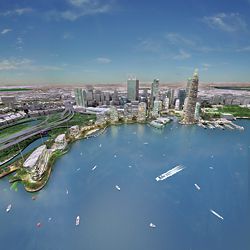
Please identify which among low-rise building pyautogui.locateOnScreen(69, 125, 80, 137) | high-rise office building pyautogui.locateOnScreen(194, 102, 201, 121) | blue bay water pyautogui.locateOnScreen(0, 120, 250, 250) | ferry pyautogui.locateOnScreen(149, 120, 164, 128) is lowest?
blue bay water pyautogui.locateOnScreen(0, 120, 250, 250)

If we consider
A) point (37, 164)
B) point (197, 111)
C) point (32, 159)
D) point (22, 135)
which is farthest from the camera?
point (197, 111)

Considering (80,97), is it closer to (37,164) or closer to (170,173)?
(37,164)

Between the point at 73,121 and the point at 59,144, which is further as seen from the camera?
the point at 73,121

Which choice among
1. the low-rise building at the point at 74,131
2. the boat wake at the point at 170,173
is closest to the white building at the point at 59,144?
the low-rise building at the point at 74,131

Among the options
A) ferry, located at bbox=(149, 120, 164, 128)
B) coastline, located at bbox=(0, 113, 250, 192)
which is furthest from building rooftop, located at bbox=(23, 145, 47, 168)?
ferry, located at bbox=(149, 120, 164, 128)

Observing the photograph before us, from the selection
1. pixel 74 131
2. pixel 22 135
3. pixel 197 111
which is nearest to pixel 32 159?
pixel 74 131

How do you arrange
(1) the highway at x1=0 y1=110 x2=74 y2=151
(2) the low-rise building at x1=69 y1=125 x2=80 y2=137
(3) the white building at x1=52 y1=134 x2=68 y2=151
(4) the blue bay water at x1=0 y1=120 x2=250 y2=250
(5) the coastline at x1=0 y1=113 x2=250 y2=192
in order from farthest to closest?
(2) the low-rise building at x1=69 y1=125 x2=80 y2=137 < (1) the highway at x1=0 y1=110 x2=74 y2=151 < (3) the white building at x1=52 y1=134 x2=68 y2=151 < (5) the coastline at x1=0 y1=113 x2=250 y2=192 < (4) the blue bay water at x1=0 y1=120 x2=250 y2=250

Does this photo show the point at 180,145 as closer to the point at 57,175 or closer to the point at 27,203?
the point at 57,175

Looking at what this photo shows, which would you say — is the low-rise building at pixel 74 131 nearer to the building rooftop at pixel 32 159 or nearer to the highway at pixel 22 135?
the highway at pixel 22 135

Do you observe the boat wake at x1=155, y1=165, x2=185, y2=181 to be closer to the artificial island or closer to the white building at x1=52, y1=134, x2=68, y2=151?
the artificial island
